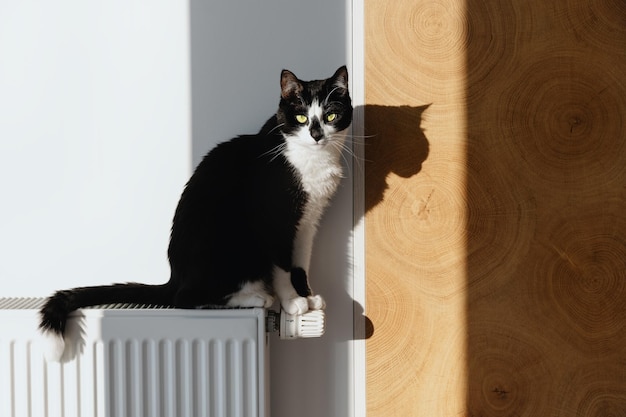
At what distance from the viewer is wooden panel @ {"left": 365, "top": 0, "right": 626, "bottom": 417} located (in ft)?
4.33

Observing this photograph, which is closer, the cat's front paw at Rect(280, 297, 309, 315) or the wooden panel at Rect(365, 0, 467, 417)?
the cat's front paw at Rect(280, 297, 309, 315)

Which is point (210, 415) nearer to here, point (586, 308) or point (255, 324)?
point (255, 324)

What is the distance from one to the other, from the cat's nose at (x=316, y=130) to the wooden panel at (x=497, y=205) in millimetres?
250

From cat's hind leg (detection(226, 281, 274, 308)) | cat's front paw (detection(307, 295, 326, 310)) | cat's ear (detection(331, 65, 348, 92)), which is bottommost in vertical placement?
cat's front paw (detection(307, 295, 326, 310))

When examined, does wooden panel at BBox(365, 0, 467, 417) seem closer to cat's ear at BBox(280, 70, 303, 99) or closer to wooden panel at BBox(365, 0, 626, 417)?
wooden panel at BBox(365, 0, 626, 417)

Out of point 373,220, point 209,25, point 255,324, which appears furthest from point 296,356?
point 209,25

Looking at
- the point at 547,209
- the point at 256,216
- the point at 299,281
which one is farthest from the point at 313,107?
the point at 547,209

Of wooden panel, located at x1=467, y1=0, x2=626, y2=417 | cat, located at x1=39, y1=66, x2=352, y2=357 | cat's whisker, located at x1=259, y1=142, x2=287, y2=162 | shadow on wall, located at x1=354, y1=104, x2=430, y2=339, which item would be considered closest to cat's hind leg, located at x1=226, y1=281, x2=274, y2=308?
cat, located at x1=39, y1=66, x2=352, y2=357

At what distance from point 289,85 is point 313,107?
0.07 metres

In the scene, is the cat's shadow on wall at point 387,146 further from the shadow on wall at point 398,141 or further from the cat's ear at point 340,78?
the cat's ear at point 340,78

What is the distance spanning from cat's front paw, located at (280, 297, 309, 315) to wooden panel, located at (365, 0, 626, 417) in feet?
0.76

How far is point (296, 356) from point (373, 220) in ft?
1.26

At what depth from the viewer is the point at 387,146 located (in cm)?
133

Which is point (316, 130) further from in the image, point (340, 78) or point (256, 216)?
point (256, 216)
